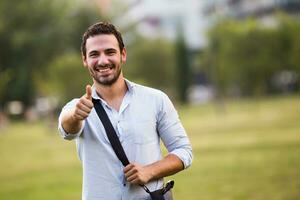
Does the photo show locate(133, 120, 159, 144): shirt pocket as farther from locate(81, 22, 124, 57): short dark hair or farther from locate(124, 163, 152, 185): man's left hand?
locate(81, 22, 124, 57): short dark hair

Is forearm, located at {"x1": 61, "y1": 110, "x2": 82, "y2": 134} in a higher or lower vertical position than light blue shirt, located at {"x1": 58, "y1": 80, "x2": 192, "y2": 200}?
higher

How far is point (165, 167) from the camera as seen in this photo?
3066mm

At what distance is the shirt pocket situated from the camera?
304 centimetres

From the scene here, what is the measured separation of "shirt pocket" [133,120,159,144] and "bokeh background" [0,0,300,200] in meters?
6.42

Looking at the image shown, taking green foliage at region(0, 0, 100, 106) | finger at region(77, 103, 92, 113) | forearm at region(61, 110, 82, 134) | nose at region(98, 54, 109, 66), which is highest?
green foliage at region(0, 0, 100, 106)

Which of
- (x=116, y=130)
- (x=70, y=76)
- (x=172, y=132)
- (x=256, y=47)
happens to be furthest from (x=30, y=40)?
(x=116, y=130)

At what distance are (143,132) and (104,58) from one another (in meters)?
0.37

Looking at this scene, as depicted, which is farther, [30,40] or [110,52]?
[30,40]

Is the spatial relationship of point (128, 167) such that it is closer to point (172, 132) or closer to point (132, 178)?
point (132, 178)

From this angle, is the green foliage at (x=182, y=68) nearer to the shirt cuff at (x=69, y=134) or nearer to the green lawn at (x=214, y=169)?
the green lawn at (x=214, y=169)

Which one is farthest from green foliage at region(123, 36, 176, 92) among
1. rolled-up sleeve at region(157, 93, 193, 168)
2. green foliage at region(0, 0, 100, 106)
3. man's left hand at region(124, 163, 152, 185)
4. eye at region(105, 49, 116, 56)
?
man's left hand at region(124, 163, 152, 185)

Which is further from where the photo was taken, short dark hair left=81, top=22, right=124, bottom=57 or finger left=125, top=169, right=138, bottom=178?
short dark hair left=81, top=22, right=124, bottom=57

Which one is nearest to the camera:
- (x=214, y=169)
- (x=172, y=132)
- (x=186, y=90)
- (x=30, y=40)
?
(x=172, y=132)

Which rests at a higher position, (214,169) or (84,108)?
(84,108)
